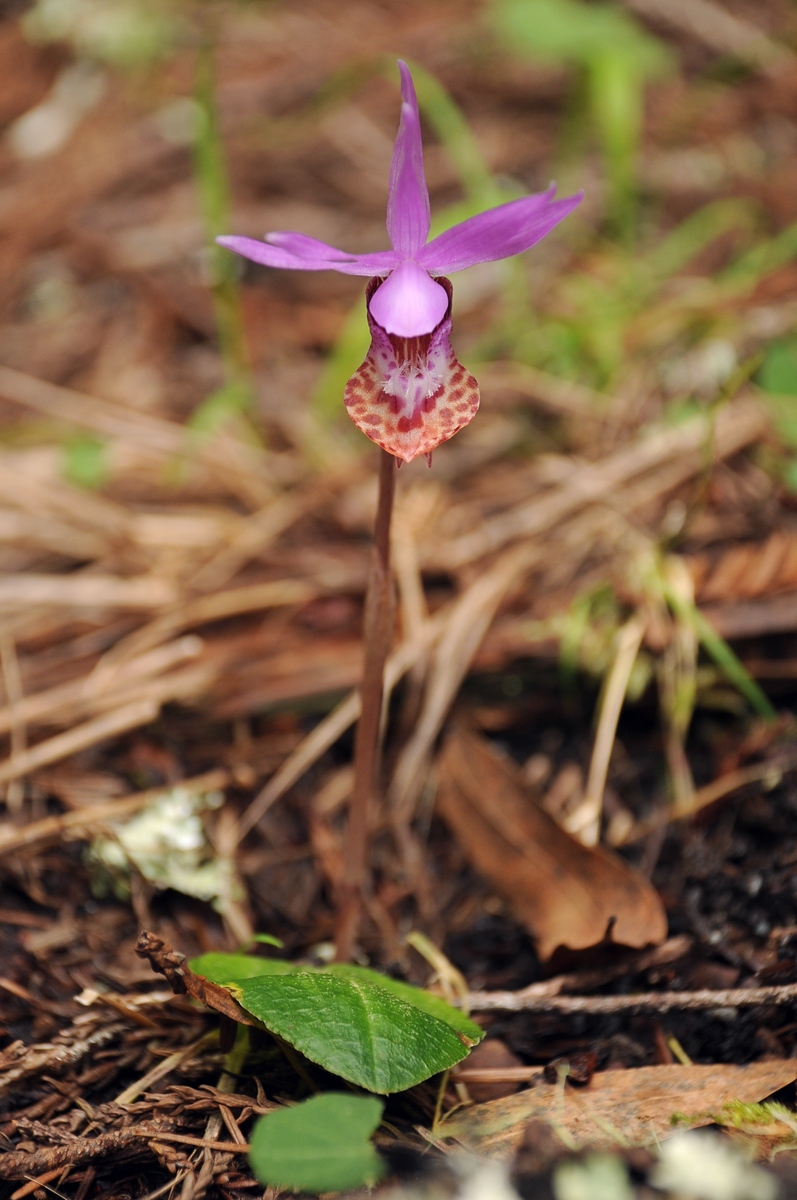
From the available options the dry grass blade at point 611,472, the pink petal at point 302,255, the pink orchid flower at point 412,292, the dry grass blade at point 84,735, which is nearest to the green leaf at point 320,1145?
the pink orchid flower at point 412,292

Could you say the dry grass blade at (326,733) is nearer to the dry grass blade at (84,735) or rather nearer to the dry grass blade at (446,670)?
the dry grass blade at (446,670)

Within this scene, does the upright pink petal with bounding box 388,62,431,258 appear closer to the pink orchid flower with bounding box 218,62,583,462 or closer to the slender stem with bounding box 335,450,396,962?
the pink orchid flower with bounding box 218,62,583,462

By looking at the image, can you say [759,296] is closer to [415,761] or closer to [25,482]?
[415,761]

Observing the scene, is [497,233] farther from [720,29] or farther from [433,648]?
[720,29]

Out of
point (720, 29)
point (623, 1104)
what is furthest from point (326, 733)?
point (720, 29)

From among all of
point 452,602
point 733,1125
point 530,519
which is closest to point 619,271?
point 530,519

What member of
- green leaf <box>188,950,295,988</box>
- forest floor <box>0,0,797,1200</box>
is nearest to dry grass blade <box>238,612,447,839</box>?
forest floor <box>0,0,797,1200</box>
